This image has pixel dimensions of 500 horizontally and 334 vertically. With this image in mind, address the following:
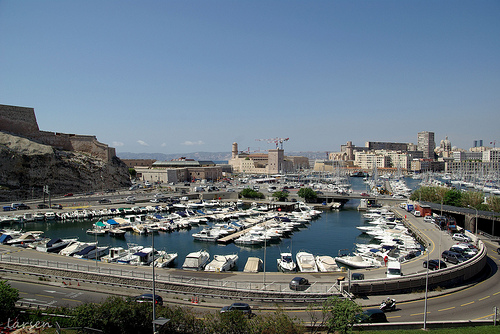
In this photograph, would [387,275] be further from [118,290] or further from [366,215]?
[366,215]

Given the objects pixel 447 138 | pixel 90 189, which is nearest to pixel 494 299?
pixel 90 189

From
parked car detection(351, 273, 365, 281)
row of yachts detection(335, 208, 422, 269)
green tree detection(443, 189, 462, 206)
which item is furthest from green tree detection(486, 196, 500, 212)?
parked car detection(351, 273, 365, 281)

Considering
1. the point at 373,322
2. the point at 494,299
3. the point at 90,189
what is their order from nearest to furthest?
the point at 373,322 → the point at 494,299 → the point at 90,189

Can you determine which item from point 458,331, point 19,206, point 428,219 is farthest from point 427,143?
point 458,331

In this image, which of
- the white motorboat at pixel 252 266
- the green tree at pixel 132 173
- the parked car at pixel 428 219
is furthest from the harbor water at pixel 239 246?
the green tree at pixel 132 173

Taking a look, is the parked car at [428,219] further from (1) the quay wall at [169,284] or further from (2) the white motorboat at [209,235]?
(1) the quay wall at [169,284]

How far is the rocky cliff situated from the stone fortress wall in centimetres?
244

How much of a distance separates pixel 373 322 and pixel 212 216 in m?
27.7

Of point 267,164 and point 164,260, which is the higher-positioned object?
point 267,164

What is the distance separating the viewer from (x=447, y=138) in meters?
199

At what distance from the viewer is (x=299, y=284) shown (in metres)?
13.3

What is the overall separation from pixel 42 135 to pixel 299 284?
173ft

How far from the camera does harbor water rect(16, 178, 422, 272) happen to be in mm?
24297

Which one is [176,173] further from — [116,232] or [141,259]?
[141,259]
